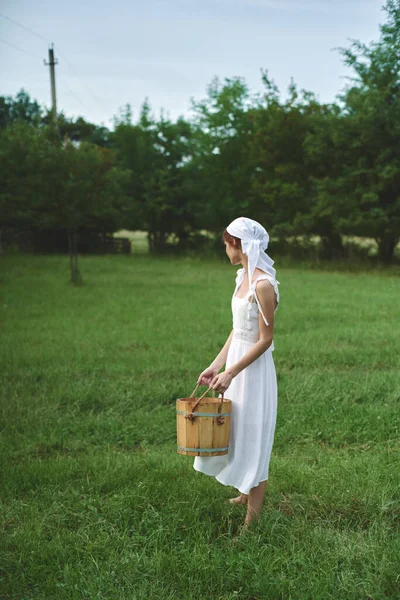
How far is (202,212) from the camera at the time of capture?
4044cm

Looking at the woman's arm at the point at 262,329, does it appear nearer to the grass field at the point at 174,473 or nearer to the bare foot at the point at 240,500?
the grass field at the point at 174,473

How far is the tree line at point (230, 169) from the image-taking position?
75.2 feet

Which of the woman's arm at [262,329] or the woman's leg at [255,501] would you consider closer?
the woman's arm at [262,329]

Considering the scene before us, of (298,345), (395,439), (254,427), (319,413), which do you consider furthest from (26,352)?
(254,427)

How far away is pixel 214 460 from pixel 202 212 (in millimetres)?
36794

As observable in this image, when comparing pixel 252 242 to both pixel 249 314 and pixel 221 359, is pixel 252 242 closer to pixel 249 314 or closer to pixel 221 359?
pixel 249 314

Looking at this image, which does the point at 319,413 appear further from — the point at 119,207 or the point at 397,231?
the point at 119,207

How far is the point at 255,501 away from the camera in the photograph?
13.8ft

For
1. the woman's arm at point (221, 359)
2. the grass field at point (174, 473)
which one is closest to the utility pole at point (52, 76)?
the grass field at point (174, 473)

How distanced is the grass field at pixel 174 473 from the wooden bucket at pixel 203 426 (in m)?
0.57

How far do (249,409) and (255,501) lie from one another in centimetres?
62

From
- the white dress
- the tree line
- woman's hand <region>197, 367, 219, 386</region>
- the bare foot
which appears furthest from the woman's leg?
the tree line

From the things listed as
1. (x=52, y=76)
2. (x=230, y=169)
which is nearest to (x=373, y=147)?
(x=230, y=169)

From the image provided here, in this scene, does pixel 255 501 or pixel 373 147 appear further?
pixel 373 147
